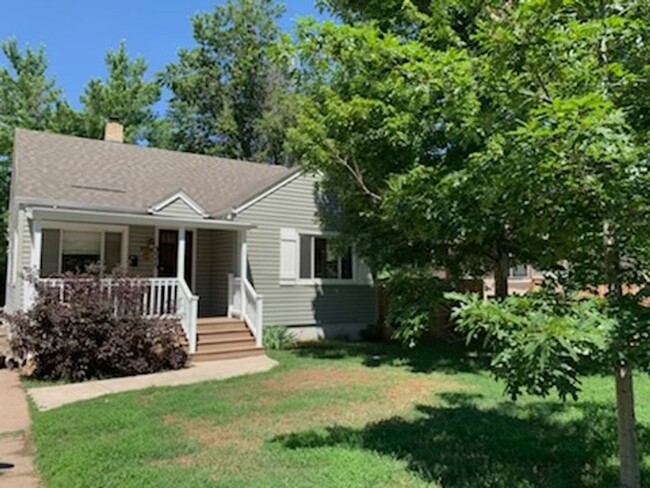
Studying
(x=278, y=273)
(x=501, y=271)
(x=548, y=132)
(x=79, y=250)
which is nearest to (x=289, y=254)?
(x=278, y=273)

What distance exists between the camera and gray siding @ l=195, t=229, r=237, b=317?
13.9 metres

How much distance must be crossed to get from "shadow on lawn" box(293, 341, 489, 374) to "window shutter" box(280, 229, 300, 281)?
6.38ft

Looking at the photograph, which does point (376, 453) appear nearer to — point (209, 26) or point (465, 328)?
point (465, 328)

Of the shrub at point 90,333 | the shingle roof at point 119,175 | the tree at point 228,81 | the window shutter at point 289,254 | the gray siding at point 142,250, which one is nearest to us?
the shrub at point 90,333

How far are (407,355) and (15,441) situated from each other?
7.82m

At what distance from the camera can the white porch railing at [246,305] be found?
11.8 metres

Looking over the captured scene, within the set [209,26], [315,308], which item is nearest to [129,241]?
[315,308]

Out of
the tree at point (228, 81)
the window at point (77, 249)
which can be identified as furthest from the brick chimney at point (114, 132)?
the tree at point (228, 81)

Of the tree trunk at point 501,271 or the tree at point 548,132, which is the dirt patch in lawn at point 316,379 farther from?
the tree at point 548,132

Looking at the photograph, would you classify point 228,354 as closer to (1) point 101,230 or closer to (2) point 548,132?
(1) point 101,230

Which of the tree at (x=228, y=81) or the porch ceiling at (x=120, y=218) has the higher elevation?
the tree at (x=228, y=81)

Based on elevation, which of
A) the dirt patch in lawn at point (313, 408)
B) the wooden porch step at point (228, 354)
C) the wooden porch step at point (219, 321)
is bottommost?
the dirt patch in lawn at point (313, 408)

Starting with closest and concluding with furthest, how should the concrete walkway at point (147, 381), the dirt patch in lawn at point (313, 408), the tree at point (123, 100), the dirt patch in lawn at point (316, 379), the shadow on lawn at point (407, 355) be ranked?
the dirt patch in lawn at point (313, 408) → the concrete walkway at point (147, 381) → the dirt patch in lawn at point (316, 379) → the shadow on lawn at point (407, 355) → the tree at point (123, 100)

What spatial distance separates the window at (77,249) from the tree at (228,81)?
1796cm
